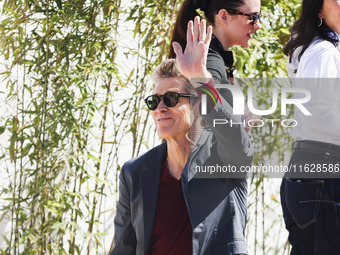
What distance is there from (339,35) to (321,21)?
0.25ft

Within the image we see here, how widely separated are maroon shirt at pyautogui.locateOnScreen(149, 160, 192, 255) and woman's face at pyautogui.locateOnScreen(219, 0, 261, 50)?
57 centimetres

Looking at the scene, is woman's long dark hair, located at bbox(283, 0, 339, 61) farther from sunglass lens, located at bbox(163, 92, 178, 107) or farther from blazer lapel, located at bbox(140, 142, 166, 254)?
blazer lapel, located at bbox(140, 142, 166, 254)

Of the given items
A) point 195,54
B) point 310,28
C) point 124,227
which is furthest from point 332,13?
point 124,227

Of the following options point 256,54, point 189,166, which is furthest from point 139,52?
point 189,166

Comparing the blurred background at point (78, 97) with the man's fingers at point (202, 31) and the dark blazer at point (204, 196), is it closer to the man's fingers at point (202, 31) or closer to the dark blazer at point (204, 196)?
the dark blazer at point (204, 196)

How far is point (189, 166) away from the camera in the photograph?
7.75ft

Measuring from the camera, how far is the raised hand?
2.11 m

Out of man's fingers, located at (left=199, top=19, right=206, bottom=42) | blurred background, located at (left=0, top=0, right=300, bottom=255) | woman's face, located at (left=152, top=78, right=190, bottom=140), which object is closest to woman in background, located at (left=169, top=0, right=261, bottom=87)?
woman's face, located at (left=152, top=78, right=190, bottom=140)

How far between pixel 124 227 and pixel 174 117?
17.7 inches

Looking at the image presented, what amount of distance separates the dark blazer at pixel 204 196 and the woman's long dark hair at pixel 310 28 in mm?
380

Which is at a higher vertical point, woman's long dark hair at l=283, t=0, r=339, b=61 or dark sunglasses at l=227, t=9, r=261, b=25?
dark sunglasses at l=227, t=9, r=261, b=25

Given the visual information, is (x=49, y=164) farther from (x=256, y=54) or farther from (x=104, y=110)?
(x=256, y=54)

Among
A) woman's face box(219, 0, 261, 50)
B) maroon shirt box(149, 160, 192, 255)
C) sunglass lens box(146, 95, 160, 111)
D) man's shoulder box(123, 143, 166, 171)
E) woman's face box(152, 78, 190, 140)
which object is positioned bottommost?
maroon shirt box(149, 160, 192, 255)

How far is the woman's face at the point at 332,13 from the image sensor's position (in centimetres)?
225
